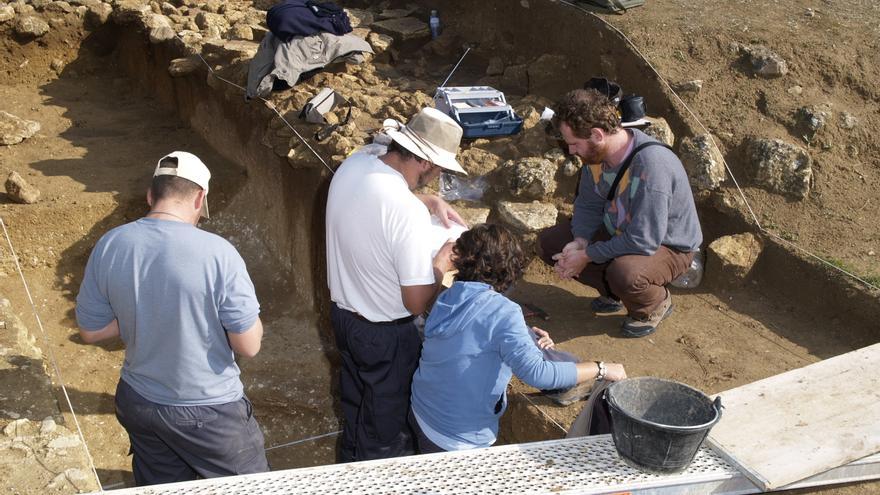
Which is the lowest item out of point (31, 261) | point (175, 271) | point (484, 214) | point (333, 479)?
point (31, 261)

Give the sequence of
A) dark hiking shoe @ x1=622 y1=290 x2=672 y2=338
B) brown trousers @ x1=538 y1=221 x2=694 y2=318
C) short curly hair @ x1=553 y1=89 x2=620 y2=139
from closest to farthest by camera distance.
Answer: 1. short curly hair @ x1=553 y1=89 x2=620 y2=139
2. brown trousers @ x1=538 y1=221 x2=694 y2=318
3. dark hiking shoe @ x1=622 y1=290 x2=672 y2=338

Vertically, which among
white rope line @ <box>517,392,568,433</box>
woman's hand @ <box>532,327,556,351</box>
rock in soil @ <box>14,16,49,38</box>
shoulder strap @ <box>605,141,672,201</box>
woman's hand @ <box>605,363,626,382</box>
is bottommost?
rock in soil @ <box>14,16,49,38</box>

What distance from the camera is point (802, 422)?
3926 millimetres

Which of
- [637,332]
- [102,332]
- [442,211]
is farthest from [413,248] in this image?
[637,332]

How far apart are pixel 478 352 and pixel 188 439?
125cm

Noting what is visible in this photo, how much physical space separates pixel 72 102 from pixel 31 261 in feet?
10.3

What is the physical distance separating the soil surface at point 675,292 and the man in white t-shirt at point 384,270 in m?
0.99

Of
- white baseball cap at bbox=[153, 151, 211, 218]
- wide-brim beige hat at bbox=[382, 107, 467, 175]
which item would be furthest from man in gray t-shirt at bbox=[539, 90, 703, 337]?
white baseball cap at bbox=[153, 151, 211, 218]

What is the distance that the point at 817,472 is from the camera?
3643 millimetres

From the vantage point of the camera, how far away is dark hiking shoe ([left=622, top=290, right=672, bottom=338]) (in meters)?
5.29

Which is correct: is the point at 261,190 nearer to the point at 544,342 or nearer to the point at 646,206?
the point at 646,206

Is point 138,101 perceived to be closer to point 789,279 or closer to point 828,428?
point 789,279

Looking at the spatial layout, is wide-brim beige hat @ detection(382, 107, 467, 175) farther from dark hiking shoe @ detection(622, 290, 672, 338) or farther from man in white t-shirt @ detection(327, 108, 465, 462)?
dark hiking shoe @ detection(622, 290, 672, 338)

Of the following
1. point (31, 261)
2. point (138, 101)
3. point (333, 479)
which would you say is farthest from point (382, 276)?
point (138, 101)
